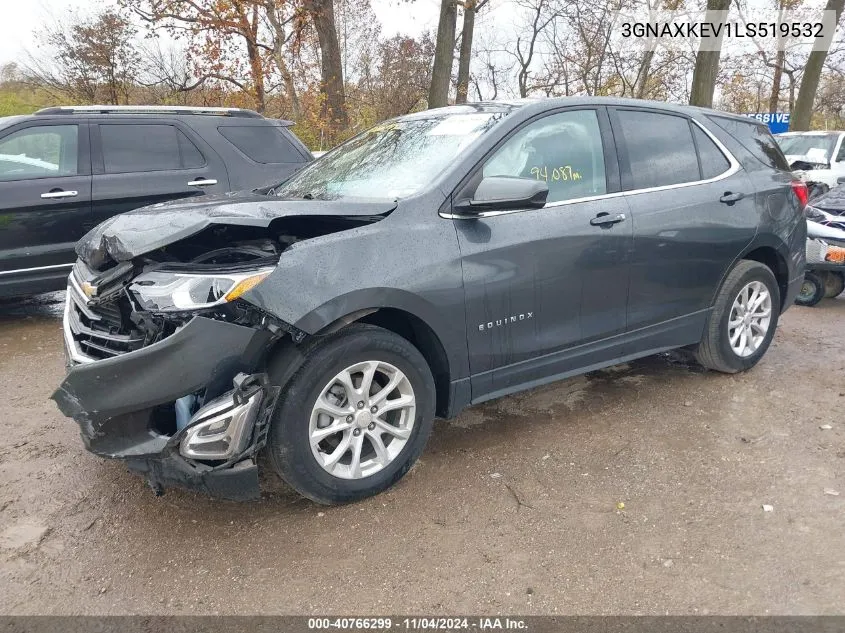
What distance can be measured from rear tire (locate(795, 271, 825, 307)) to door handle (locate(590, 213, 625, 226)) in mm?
4465

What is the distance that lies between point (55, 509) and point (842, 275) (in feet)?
24.3

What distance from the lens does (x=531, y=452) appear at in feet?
11.6

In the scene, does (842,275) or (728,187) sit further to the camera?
(842,275)

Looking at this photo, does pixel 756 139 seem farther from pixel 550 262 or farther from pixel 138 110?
pixel 138 110

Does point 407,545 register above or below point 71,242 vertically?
below

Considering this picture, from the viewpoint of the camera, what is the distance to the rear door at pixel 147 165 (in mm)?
6020

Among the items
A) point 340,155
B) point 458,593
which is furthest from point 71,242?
point 458,593

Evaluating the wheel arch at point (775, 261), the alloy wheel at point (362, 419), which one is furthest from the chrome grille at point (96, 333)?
the wheel arch at point (775, 261)

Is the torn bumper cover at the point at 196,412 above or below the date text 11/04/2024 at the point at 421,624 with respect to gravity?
above

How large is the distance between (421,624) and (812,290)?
6427 mm

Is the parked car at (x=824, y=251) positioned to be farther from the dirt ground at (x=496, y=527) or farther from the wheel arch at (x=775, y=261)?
the dirt ground at (x=496, y=527)

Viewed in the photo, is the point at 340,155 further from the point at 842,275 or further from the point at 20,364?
the point at 842,275

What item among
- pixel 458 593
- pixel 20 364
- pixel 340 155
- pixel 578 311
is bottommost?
pixel 458 593

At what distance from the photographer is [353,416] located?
2887mm
